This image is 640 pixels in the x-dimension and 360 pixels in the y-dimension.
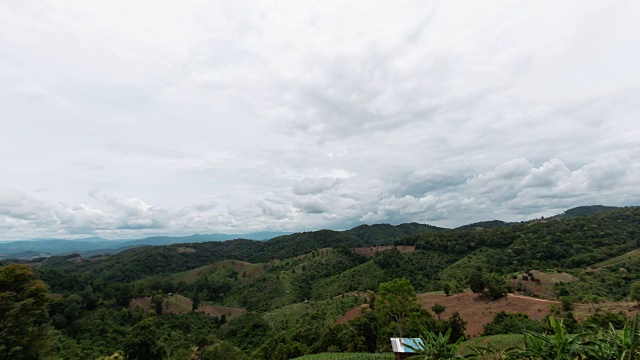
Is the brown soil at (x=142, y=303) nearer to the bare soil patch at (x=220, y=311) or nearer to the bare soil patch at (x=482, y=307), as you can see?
the bare soil patch at (x=220, y=311)

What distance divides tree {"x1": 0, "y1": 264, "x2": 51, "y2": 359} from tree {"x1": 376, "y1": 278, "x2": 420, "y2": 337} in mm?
46545

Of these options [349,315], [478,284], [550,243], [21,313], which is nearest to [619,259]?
[550,243]

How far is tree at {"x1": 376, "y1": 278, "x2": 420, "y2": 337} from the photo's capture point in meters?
47.9

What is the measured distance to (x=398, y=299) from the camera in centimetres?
4809

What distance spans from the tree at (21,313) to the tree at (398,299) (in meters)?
46.5

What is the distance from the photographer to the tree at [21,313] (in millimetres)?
33281

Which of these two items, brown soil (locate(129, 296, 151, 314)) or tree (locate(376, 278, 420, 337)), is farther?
brown soil (locate(129, 296, 151, 314))

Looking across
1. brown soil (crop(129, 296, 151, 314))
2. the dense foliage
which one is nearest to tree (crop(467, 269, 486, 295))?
the dense foliage

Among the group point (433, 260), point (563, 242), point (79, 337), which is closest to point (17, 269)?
point (79, 337)

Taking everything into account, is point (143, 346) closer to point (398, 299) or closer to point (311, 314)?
point (398, 299)

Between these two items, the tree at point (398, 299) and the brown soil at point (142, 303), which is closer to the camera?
the tree at point (398, 299)

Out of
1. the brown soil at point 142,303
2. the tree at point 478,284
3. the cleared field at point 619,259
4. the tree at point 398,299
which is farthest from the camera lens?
the brown soil at point 142,303

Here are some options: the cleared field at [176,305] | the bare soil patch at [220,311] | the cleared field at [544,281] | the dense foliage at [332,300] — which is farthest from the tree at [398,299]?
the bare soil patch at [220,311]

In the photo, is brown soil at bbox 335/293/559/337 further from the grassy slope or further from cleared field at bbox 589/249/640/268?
cleared field at bbox 589/249/640/268
